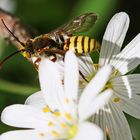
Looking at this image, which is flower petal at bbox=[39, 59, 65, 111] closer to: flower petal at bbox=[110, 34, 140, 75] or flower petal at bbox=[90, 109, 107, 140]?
flower petal at bbox=[90, 109, 107, 140]

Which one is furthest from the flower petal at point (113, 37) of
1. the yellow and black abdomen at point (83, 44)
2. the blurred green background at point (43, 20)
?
the blurred green background at point (43, 20)

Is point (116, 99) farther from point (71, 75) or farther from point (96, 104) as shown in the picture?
point (96, 104)

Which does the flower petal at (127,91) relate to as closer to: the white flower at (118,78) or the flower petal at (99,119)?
the white flower at (118,78)

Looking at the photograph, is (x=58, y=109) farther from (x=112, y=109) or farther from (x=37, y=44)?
(x=37, y=44)

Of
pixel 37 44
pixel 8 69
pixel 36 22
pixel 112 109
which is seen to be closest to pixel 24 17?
pixel 36 22

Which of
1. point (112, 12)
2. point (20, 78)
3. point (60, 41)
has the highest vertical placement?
point (112, 12)

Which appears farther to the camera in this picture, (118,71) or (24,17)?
(24,17)
